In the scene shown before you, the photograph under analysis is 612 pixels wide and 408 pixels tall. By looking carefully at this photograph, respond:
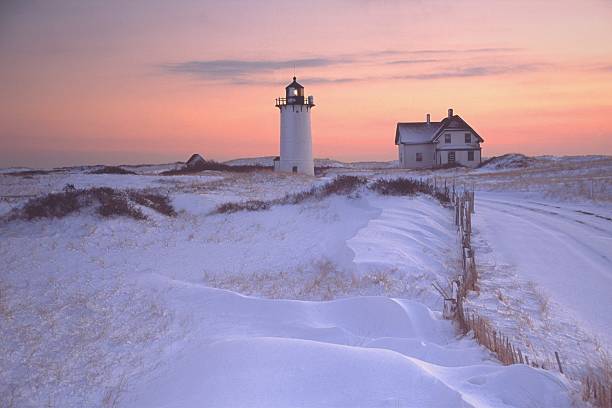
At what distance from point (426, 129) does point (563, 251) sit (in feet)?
162

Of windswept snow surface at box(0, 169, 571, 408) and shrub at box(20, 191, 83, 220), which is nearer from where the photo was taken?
windswept snow surface at box(0, 169, 571, 408)

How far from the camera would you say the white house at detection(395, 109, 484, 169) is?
193ft

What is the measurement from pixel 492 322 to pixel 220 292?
4.69 metres

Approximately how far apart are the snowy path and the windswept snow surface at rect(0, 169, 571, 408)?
194 centimetres

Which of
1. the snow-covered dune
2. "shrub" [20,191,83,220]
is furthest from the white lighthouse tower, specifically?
the snow-covered dune

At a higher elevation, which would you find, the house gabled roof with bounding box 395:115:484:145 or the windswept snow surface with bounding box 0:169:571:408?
the house gabled roof with bounding box 395:115:484:145

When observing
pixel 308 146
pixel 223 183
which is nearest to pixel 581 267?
pixel 223 183

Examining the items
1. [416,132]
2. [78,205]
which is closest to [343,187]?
[78,205]

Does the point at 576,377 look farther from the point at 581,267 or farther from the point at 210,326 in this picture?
the point at 581,267

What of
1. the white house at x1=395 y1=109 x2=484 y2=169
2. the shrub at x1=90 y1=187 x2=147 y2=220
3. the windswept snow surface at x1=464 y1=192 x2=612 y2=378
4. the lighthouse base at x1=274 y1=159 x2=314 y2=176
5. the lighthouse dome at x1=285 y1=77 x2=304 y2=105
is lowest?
the windswept snow surface at x1=464 y1=192 x2=612 y2=378

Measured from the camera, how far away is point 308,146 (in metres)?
46.6

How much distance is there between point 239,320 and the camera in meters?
8.22

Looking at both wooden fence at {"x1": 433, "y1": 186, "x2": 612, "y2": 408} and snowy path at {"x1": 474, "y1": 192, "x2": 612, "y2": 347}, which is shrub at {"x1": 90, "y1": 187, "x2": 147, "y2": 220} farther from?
snowy path at {"x1": 474, "y1": 192, "x2": 612, "y2": 347}

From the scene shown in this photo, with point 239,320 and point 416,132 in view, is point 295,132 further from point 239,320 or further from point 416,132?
point 239,320
